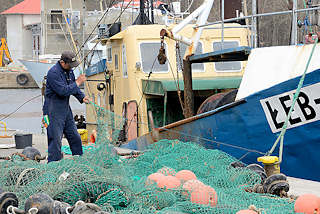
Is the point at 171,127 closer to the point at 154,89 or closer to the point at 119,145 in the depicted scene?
the point at 154,89

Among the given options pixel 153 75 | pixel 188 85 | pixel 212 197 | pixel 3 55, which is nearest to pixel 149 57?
pixel 153 75

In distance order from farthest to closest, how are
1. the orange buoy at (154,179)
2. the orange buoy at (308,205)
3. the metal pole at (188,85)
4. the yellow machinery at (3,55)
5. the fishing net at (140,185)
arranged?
1. the yellow machinery at (3,55)
2. the metal pole at (188,85)
3. the orange buoy at (154,179)
4. the fishing net at (140,185)
5. the orange buoy at (308,205)

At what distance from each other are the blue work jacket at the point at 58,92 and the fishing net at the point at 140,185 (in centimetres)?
81

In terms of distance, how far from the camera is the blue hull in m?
6.08

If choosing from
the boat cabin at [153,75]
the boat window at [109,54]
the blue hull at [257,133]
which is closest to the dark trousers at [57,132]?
the blue hull at [257,133]

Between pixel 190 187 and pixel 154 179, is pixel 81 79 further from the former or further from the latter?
pixel 190 187

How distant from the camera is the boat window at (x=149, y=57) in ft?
33.9

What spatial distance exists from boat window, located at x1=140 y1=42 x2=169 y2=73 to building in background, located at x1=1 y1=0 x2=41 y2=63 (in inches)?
1750

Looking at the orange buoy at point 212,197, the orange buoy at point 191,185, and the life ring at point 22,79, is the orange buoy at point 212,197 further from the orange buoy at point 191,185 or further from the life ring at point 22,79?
the life ring at point 22,79

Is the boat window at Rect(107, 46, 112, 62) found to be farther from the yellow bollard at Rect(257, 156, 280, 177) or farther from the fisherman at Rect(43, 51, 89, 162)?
the yellow bollard at Rect(257, 156, 280, 177)

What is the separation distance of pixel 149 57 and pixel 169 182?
6.05 meters

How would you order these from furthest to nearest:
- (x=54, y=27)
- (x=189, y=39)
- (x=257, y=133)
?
(x=54, y=27) → (x=189, y=39) → (x=257, y=133)

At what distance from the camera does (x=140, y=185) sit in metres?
4.43

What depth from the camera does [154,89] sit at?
31.6 ft
